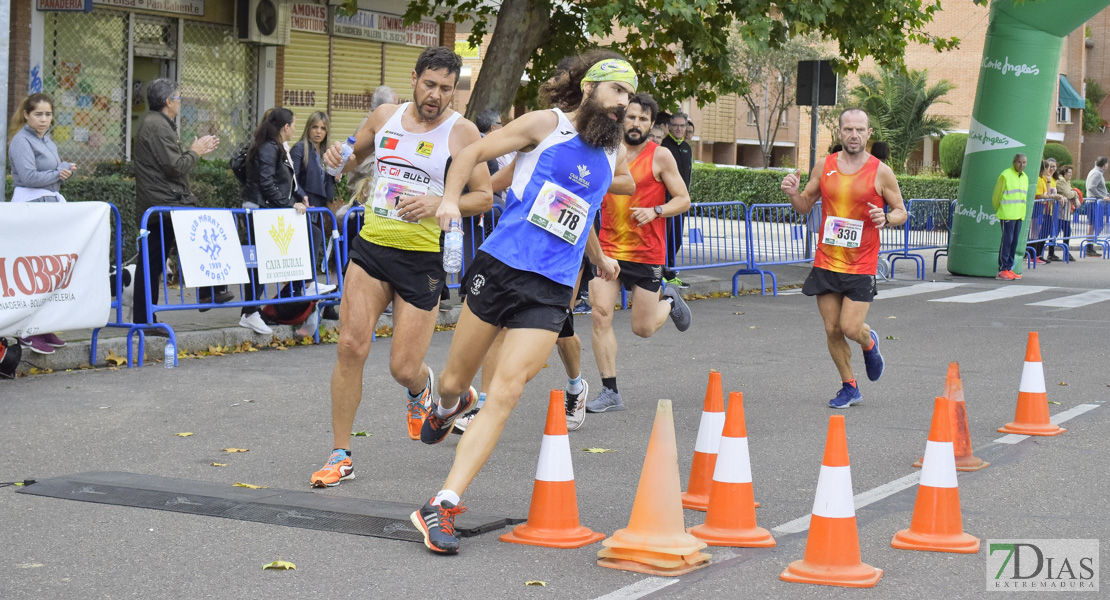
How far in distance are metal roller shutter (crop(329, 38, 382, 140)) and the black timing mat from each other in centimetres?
1539

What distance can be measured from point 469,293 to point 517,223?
0.35 metres

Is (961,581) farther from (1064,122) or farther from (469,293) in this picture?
(1064,122)

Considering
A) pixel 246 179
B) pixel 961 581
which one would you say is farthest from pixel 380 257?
pixel 246 179

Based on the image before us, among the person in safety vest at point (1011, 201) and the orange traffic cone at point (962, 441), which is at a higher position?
the person in safety vest at point (1011, 201)

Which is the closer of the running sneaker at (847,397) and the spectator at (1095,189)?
the running sneaker at (847,397)

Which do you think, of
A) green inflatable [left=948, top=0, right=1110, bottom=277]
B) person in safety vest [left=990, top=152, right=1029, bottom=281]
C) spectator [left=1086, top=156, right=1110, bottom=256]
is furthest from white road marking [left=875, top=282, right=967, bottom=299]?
spectator [left=1086, top=156, right=1110, bottom=256]

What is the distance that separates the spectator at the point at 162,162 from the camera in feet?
35.3

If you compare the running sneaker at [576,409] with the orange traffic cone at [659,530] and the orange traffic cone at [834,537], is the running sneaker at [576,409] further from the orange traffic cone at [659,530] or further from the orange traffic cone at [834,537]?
the orange traffic cone at [834,537]

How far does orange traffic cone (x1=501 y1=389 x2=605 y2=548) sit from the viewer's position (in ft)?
17.3

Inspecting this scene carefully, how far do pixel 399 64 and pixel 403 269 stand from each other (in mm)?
16635

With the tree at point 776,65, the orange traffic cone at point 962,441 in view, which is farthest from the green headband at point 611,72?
the tree at point 776,65

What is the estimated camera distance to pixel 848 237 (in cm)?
893

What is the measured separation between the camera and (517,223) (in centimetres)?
563

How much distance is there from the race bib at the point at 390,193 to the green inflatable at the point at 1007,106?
14367mm
